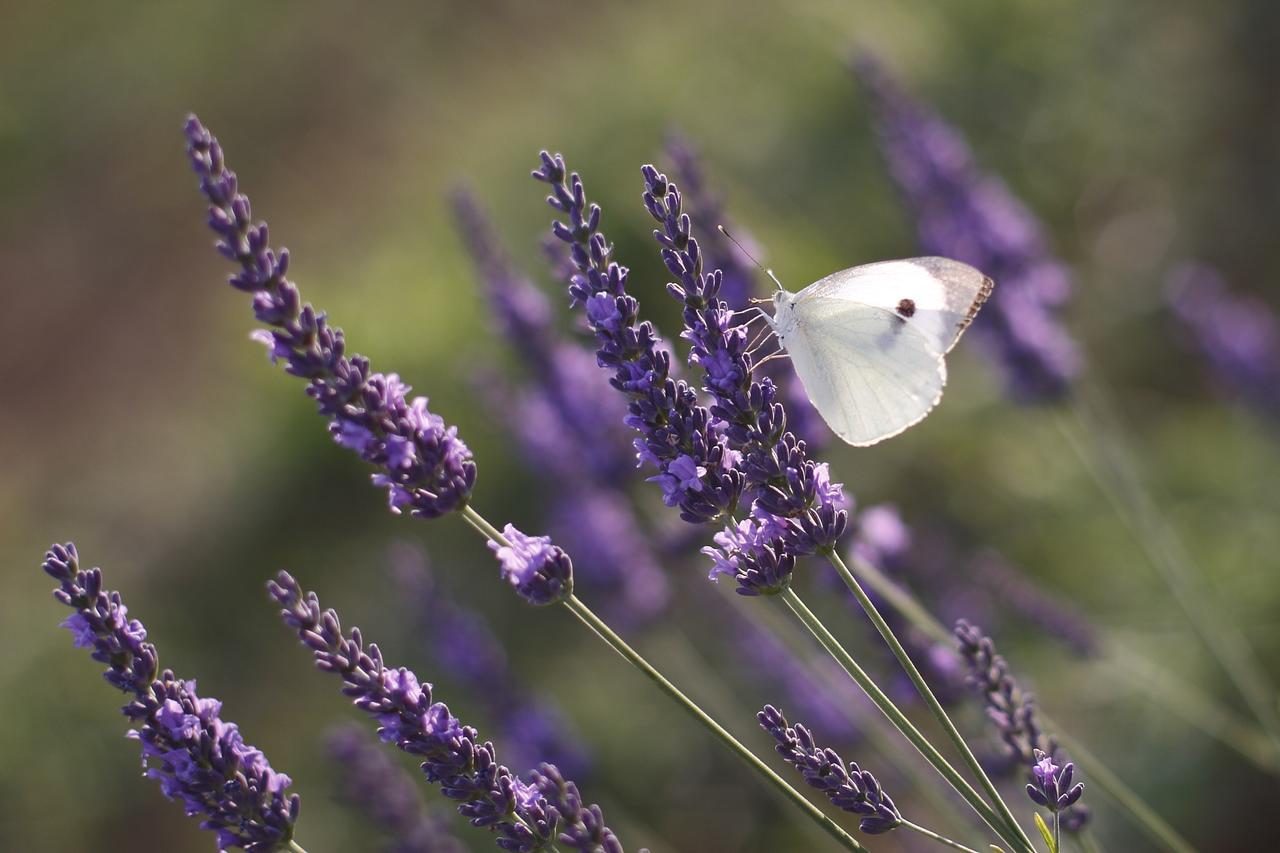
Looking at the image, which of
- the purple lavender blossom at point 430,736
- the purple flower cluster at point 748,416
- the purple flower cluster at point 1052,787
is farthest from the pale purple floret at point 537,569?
the purple flower cluster at point 1052,787

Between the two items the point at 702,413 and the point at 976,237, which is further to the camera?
the point at 976,237

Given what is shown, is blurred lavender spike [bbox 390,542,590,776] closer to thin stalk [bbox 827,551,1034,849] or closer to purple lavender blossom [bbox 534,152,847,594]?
purple lavender blossom [bbox 534,152,847,594]

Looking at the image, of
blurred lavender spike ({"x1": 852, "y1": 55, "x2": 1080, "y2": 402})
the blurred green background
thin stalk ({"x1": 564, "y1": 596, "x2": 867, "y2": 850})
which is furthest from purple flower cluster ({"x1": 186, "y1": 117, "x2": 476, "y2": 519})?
blurred lavender spike ({"x1": 852, "y1": 55, "x2": 1080, "y2": 402})

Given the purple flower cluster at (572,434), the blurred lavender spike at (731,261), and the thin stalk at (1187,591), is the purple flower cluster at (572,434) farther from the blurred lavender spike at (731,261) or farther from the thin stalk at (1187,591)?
the thin stalk at (1187,591)

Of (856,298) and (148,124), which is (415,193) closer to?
(148,124)

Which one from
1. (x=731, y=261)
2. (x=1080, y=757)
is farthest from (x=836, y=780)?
(x=731, y=261)

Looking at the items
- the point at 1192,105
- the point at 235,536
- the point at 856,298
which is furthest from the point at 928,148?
the point at 235,536

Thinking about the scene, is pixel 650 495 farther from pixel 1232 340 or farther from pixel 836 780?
pixel 1232 340
